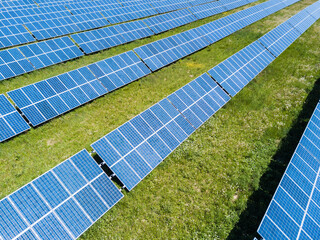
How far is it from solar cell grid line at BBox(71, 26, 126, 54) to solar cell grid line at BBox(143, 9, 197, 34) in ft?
18.3

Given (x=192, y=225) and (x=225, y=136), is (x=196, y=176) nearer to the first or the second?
(x=192, y=225)

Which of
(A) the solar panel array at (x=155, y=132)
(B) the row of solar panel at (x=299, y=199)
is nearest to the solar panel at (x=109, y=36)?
(A) the solar panel array at (x=155, y=132)

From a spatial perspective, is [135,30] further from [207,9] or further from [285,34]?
[285,34]

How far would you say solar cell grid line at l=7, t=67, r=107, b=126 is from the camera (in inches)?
574

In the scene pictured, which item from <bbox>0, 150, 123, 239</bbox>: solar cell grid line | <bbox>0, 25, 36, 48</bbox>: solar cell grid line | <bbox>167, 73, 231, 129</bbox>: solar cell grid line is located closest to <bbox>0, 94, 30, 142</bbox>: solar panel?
<bbox>0, 150, 123, 239</bbox>: solar cell grid line

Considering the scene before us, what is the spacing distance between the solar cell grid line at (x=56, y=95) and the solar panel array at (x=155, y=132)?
5.15m

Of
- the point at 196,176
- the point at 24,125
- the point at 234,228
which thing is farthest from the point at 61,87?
the point at 234,228

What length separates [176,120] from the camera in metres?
15.2

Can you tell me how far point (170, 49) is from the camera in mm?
23641

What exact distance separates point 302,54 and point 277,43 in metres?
3.71

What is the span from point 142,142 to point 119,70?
351 inches

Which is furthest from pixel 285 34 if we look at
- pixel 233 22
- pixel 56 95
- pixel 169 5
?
pixel 56 95

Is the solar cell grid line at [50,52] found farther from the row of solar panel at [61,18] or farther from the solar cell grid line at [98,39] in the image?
the row of solar panel at [61,18]

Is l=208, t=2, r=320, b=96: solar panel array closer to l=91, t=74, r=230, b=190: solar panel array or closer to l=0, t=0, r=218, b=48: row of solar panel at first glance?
l=91, t=74, r=230, b=190: solar panel array
